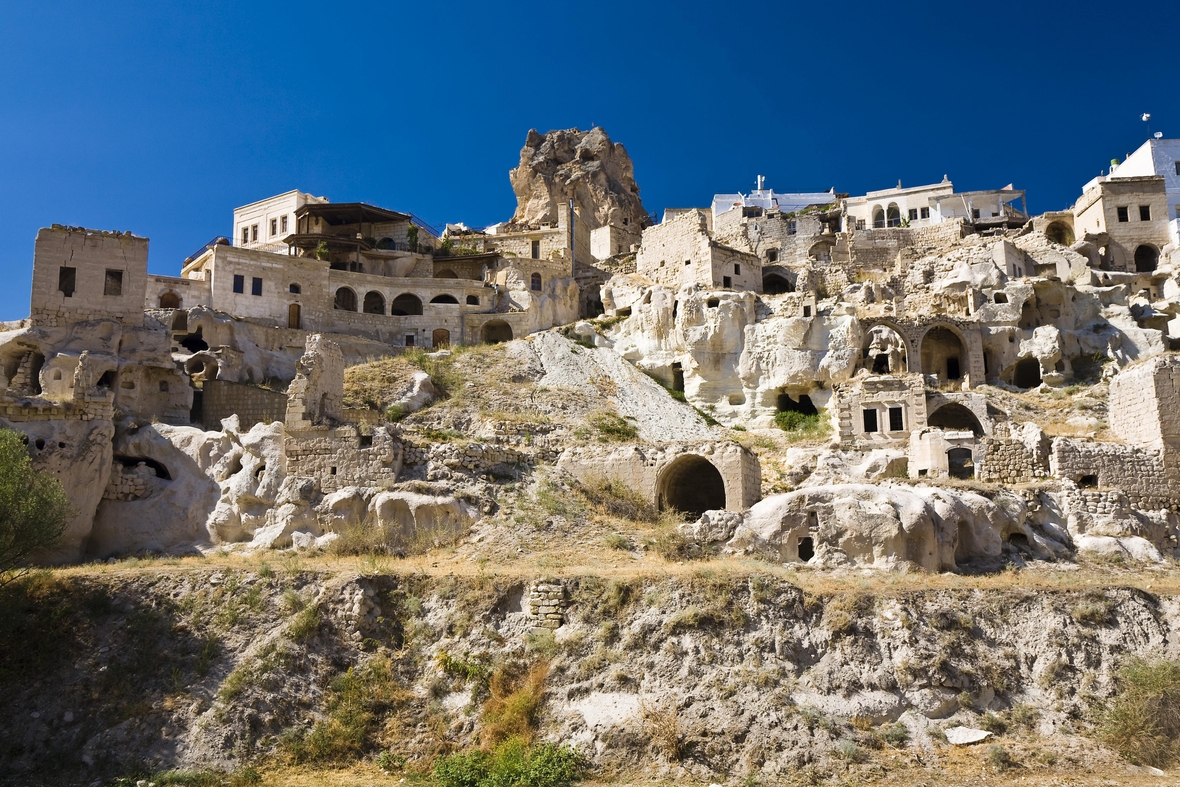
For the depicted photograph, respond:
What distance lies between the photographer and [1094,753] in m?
15.0

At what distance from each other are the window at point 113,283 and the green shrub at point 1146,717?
2915cm

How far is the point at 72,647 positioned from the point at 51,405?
824cm

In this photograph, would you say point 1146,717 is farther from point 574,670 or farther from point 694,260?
point 694,260

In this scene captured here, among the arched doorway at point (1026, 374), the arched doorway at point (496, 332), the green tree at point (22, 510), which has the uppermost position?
the arched doorway at point (496, 332)

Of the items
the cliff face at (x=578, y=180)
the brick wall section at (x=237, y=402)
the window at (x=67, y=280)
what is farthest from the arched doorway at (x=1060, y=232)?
the window at (x=67, y=280)

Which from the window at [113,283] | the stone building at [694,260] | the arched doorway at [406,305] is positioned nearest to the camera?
the window at [113,283]

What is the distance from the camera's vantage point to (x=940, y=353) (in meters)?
40.5

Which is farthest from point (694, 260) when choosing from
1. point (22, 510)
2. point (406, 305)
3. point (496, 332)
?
point (22, 510)

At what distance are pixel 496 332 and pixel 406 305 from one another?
547cm

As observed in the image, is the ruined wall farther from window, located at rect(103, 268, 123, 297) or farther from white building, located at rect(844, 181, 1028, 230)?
white building, located at rect(844, 181, 1028, 230)

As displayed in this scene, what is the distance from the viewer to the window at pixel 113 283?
3061 centimetres

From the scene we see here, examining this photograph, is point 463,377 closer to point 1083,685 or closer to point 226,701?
point 226,701

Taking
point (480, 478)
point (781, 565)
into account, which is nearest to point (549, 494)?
point (480, 478)

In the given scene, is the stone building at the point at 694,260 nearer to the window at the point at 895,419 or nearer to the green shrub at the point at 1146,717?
the window at the point at 895,419
